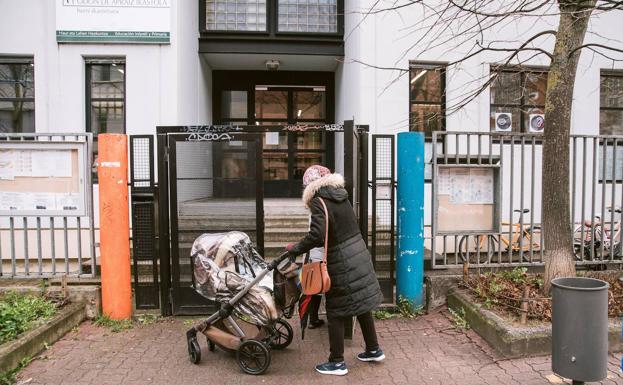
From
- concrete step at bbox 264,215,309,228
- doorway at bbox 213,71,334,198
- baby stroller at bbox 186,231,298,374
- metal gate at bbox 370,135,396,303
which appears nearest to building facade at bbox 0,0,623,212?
doorway at bbox 213,71,334,198

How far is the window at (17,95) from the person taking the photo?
8195mm

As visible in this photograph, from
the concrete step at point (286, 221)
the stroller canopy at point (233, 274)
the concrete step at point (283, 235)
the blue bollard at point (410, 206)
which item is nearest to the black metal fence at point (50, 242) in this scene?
the stroller canopy at point (233, 274)

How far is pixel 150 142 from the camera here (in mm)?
5211

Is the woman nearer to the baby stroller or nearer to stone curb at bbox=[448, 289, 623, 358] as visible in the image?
the baby stroller

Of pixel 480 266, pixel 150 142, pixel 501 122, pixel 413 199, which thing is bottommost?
pixel 480 266

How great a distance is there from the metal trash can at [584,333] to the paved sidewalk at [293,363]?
478 mm

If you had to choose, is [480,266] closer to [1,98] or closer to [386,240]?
[386,240]

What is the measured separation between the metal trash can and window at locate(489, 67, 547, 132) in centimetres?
611

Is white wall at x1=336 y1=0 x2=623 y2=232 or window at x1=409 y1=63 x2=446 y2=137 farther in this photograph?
window at x1=409 y1=63 x2=446 y2=137

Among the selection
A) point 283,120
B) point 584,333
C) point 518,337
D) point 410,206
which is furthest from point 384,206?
point 283,120

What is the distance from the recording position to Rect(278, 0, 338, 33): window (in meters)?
9.38

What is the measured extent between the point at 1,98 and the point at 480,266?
28.6ft

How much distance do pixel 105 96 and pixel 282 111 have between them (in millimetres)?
3967

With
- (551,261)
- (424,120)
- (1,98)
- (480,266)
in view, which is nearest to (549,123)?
(551,261)
